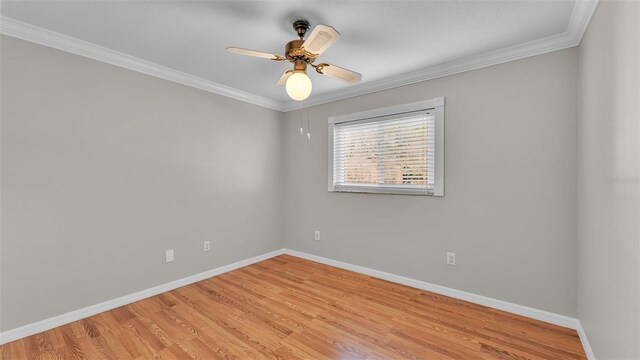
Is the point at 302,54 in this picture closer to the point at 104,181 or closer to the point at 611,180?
the point at 611,180

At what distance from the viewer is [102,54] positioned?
2.41 m

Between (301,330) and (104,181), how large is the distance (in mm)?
2218

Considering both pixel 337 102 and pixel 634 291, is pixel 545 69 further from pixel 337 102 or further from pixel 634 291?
pixel 337 102

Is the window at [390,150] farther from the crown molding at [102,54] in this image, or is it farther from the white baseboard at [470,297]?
the crown molding at [102,54]

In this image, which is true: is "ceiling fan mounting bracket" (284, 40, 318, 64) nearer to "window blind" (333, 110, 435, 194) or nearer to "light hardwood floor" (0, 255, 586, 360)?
"window blind" (333, 110, 435, 194)

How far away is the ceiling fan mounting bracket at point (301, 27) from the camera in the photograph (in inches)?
76.6

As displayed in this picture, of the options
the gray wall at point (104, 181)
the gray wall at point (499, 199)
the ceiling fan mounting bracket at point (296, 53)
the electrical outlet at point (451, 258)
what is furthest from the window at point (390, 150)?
the ceiling fan mounting bracket at point (296, 53)

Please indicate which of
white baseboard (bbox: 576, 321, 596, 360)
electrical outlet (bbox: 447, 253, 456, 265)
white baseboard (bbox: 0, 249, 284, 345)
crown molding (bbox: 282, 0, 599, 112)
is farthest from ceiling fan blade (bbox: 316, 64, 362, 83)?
white baseboard (bbox: 0, 249, 284, 345)

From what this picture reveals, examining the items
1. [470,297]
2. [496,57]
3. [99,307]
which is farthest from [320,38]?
[99,307]

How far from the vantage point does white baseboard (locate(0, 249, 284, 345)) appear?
2031 millimetres

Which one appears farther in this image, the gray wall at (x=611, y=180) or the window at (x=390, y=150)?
the window at (x=390, y=150)

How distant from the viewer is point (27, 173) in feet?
6.83

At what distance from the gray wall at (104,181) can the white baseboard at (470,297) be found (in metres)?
1.59

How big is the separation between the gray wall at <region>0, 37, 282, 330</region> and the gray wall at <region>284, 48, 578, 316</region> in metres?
1.90
